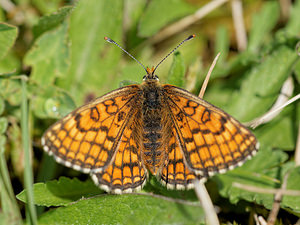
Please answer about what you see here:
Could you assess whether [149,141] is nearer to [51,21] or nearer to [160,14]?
[51,21]

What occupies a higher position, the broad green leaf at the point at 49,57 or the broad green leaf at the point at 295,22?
the broad green leaf at the point at 295,22

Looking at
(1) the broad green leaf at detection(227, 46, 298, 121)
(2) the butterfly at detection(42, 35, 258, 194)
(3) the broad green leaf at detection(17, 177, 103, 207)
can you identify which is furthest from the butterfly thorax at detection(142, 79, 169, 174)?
(1) the broad green leaf at detection(227, 46, 298, 121)

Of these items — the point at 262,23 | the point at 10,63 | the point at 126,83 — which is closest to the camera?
the point at 126,83

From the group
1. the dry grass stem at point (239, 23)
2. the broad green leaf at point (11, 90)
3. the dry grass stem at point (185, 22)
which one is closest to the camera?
the broad green leaf at point (11, 90)

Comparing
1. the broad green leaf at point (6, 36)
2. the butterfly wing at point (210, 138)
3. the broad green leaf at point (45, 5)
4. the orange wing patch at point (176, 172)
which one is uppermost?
the broad green leaf at point (45, 5)

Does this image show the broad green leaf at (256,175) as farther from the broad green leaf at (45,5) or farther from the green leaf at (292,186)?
the broad green leaf at (45,5)

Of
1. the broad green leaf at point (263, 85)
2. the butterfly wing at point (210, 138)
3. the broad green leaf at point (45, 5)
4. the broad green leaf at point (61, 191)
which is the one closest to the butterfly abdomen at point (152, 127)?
the butterfly wing at point (210, 138)

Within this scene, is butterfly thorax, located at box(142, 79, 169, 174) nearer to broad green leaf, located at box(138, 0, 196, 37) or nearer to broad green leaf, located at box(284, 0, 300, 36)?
broad green leaf, located at box(138, 0, 196, 37)

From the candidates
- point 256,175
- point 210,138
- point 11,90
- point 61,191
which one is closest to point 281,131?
point 256,175
